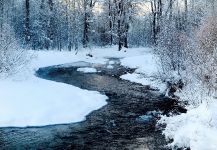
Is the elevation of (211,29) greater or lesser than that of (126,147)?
greater

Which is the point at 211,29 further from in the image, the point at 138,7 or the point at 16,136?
the point at 138,7

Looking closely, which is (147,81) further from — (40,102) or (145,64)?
(40,102)

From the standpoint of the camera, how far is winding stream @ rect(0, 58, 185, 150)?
49.7ft

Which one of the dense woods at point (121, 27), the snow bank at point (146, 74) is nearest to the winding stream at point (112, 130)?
the snow bank at point (146, 74)

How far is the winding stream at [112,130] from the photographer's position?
15.2 metres

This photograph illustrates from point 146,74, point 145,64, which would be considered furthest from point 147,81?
point 145,64

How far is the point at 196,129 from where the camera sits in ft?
47.6

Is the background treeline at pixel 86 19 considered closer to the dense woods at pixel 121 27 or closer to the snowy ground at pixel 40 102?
the dense woods at pixel 121 27

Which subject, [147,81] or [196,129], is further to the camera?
[147,81]

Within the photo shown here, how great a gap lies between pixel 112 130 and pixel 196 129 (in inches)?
162

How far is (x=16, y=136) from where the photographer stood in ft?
52.7

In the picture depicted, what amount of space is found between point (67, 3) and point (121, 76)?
4093 cm

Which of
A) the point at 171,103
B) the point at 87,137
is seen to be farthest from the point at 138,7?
the point at 87,137

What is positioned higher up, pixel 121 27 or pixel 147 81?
pixel 121 27
